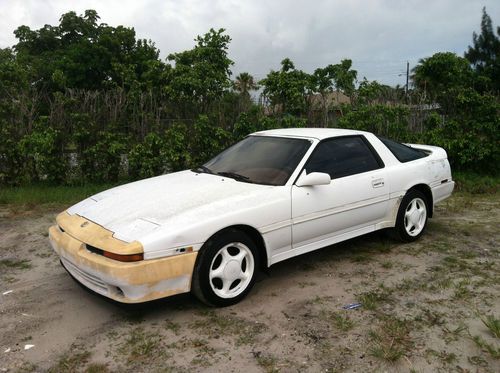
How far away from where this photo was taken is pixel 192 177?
4.77 metres

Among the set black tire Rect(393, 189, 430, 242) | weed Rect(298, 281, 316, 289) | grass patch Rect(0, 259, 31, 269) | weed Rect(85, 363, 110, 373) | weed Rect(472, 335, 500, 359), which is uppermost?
black tire Rect(393, 189, 430, 242)

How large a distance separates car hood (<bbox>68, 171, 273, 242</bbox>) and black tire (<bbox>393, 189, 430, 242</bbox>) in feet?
6.22

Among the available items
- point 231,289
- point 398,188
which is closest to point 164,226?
point 231,289

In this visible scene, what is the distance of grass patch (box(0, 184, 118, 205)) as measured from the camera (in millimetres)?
7727

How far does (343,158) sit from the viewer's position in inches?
191

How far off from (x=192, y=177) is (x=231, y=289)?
1.37 metres

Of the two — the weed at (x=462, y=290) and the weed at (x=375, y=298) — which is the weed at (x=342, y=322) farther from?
the weed at (x=462, y=290)

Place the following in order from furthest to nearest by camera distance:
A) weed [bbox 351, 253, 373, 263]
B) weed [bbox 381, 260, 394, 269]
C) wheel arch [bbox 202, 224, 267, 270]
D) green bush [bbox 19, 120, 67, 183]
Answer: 1. green bush [bbox 19, 120, 67, 183]
2. weed [bbox 351, 253, 373, 263]
3. weed [bbox 381, 260, 394, 269]
4. wheel arch [bbox 202, 224, 267, 270]

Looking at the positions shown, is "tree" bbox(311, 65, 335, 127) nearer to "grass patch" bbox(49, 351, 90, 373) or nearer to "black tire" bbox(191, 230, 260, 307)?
"black tire" bbox(191, 230, 260, 307)

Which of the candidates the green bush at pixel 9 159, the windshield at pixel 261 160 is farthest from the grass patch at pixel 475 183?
the green bush at pixel 9 159

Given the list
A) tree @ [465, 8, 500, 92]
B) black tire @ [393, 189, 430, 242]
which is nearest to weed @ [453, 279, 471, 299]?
black tire @ [393, 189, 430, 242]

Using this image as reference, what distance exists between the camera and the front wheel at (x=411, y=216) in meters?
5.27

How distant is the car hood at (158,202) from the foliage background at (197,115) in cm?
426

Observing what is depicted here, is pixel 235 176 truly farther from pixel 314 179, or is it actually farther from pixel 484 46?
pixel 484 46
